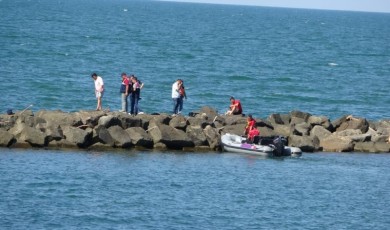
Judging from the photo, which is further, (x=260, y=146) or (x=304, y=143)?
(x=304, y=143)

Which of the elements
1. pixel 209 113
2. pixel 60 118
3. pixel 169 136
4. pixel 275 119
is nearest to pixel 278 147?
pixel 169 136

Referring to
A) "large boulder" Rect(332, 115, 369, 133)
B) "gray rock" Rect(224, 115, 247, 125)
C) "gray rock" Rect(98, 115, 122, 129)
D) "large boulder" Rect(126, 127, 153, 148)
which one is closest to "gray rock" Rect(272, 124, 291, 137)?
"gray rock" Rect(224, 115, 247, 125)

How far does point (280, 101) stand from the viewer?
63.4 metres

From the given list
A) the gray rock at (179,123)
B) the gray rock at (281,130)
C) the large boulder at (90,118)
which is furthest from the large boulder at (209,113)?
the large boulder at (90,118)

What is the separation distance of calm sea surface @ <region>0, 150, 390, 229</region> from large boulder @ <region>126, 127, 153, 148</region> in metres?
0.78

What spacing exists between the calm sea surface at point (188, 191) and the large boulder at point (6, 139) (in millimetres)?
807

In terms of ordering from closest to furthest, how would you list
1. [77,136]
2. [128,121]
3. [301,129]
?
[77,136] → [128,121] → [301,129]

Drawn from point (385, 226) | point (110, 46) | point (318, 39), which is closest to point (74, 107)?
point (385, 226)

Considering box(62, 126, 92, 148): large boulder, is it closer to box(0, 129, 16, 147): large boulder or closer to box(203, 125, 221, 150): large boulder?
box(0, 129, 16, 147): large boulder

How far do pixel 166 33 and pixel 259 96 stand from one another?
67052 mm

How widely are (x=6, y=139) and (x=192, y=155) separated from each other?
7466 mm

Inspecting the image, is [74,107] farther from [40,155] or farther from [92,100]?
[40,155]

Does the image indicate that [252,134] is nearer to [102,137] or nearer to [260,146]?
[260,146]

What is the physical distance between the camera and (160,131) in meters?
40.7
